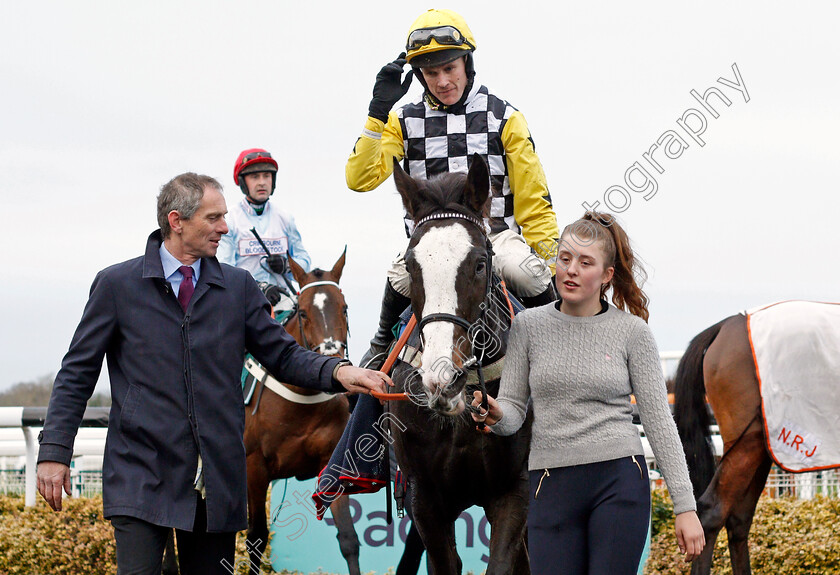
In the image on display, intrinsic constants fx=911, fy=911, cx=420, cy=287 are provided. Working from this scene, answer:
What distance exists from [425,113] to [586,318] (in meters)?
1.83

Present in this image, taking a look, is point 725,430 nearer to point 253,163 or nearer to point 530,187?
point 530,187

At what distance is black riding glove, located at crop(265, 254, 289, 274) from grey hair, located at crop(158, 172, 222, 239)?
14.5ft

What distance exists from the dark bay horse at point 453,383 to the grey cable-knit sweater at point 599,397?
290 millimetres

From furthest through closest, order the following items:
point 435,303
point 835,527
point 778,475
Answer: point 778,475 < point 835,527 < point 435,303

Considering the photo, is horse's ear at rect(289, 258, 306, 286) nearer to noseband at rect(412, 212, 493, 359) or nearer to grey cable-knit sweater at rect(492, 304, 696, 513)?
noseband at rect(412, 212, 493, 359)

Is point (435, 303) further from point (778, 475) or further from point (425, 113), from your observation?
point (778, 475)

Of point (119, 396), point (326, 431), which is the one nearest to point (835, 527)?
point (326, 431)

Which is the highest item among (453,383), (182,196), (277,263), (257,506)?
(277,263)

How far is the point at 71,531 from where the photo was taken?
Result: 6.96 m

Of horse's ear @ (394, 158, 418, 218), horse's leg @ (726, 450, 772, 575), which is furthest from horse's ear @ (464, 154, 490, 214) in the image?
horse's leg @ (726, 450, 772, 575)

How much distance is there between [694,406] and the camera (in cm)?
636

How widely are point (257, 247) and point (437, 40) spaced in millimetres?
4234

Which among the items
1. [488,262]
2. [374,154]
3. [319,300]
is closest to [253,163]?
[319,300]

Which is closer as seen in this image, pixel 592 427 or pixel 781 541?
pixel 592 427
